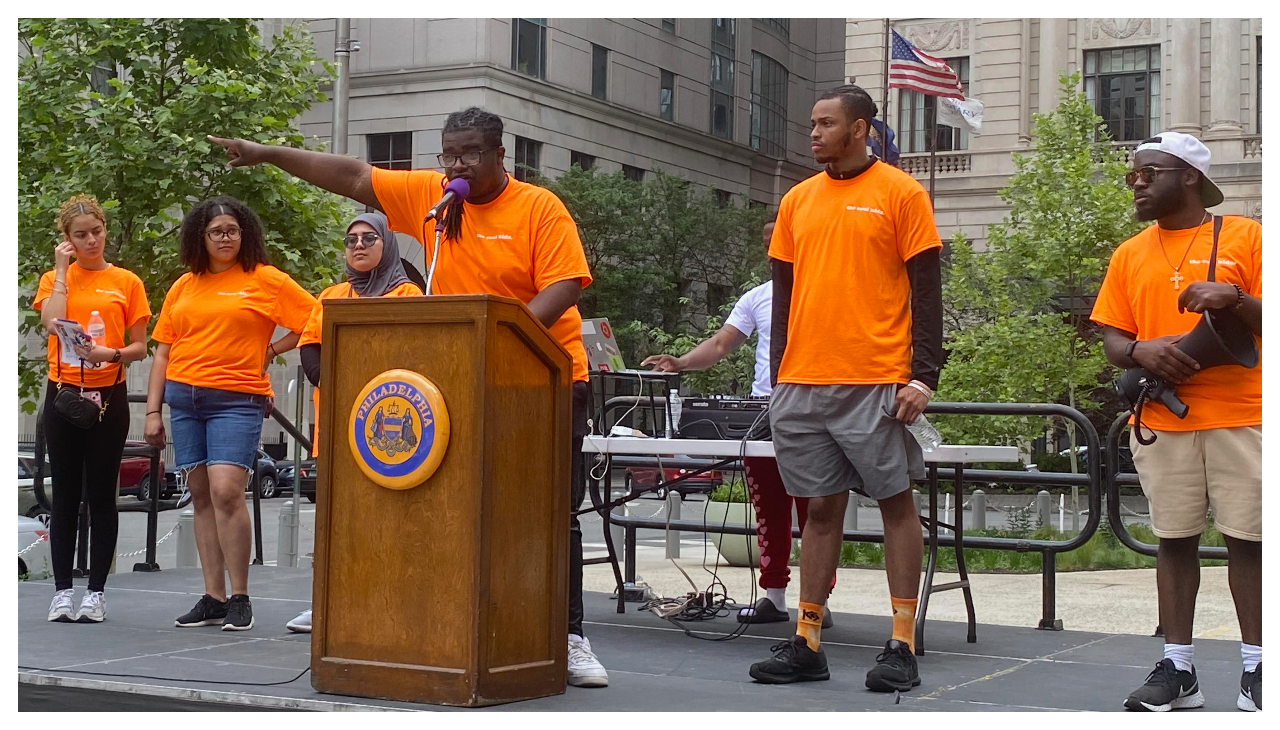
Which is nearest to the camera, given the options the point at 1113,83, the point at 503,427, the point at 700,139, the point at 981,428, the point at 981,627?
the point at 503,427

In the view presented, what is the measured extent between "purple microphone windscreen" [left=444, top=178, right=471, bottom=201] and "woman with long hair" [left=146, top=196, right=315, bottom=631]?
2198 millimetres

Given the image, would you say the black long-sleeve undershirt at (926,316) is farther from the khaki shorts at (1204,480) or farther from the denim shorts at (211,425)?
the denim shorts at (211,425)

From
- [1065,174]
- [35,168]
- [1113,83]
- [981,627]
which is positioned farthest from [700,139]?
[981,627]

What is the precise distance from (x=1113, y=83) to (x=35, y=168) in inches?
1198

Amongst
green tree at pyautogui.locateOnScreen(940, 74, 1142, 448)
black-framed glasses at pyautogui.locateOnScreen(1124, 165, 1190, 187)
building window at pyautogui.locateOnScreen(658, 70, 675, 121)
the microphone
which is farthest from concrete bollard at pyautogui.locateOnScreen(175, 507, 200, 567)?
building window at pyautogui.locateOnScreen(658, 70, 675, 121)

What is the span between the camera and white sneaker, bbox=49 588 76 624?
271 inches

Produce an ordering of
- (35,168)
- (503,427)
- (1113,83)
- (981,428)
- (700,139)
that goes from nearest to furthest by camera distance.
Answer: (503,427)
(35,168)
(981,428)
(1113,83)
(700,139)

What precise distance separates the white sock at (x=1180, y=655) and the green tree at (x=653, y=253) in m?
34.7

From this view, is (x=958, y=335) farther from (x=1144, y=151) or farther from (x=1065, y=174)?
(x=1144, y=151)

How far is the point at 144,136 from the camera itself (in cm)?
1467

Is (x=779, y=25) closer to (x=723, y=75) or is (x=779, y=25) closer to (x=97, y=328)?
(x=723, y=75)

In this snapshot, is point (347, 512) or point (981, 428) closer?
point (347, 512)

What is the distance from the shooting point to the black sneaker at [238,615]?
21.7 feet

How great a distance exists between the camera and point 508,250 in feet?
17.0
